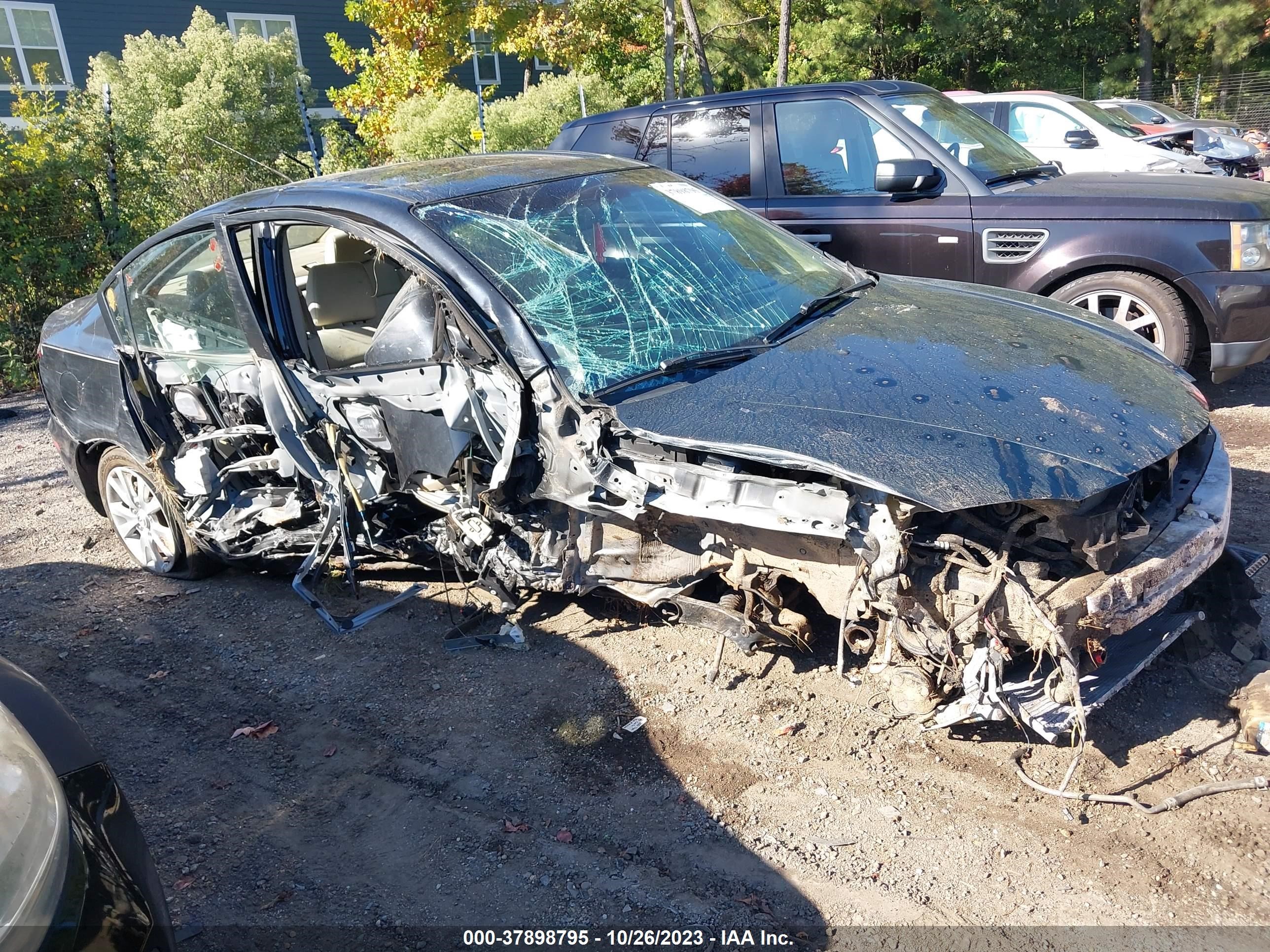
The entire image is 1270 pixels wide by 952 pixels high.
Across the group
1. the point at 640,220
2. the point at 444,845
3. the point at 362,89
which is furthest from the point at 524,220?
the point at 362,89

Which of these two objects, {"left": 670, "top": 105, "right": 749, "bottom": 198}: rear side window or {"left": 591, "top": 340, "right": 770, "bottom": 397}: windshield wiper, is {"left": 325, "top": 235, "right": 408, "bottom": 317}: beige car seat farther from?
{"left": 670, "top": 105, "right": 749, "bottom": 198}: rear side window

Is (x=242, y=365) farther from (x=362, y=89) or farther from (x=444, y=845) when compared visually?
(x=362, y=89)

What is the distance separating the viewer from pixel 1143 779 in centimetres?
306

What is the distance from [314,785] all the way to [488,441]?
132cm

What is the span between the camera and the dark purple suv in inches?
225

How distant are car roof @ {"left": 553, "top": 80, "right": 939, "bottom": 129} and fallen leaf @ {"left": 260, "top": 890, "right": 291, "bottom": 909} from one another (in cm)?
554

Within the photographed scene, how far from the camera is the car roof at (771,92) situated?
6621 millimetres

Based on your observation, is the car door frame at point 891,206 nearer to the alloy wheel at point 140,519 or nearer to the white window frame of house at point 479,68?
the alloy wheel at point 140,519

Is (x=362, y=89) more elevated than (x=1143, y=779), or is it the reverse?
(x=362, y=89)

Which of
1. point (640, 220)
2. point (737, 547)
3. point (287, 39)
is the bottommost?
point (737, 547)

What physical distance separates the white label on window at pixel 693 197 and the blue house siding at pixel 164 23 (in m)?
18.9

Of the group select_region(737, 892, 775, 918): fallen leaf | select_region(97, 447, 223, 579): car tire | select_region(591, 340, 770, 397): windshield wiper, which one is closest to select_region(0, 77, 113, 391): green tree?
select_region(97, 447, 223, 579): car tire

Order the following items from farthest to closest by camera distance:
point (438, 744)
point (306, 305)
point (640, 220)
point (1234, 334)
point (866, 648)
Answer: point (1234, 334) < point (306, 305) < point (640, 220) < point (438, 744) < point (866, 648)

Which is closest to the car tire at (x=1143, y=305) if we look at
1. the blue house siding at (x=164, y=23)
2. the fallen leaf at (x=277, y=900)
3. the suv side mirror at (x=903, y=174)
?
the suv side mirror at (x=903, y=174)
